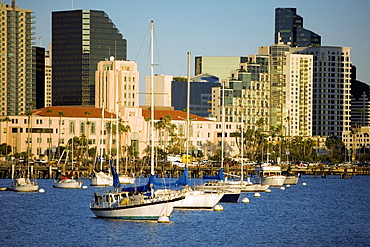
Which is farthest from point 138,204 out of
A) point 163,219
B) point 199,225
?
point 199,225

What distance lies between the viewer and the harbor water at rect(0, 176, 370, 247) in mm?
79250

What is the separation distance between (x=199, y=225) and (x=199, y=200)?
11.7 meters

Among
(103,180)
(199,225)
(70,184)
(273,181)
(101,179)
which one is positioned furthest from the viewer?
(273,181)

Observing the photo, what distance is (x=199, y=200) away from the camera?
100500 mm

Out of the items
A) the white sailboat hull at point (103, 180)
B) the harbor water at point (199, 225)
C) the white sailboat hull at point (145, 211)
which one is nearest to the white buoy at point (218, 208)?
the harbor water at point (199, 225)

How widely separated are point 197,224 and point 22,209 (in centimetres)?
3055

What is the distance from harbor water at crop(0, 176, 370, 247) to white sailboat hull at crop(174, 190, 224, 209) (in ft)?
2.99

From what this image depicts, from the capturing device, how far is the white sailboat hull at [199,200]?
328 ft

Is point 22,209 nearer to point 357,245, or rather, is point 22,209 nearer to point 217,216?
point 217,216

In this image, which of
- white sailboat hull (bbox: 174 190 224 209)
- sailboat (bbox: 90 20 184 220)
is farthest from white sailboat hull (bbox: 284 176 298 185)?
sailboat (bbox: 90 20 184 220)

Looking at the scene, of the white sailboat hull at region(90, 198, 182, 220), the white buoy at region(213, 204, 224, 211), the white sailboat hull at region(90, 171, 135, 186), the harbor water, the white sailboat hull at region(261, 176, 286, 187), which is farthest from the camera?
the white sailboat hull at region(261, 176, 286, 187)

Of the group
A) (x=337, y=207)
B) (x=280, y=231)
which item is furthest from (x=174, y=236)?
(x=337, y=207)

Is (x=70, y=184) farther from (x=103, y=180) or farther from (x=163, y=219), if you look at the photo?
(x=163, y=219)

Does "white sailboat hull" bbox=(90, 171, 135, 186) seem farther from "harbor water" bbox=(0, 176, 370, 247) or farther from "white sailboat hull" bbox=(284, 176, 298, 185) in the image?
"white sailboat hull" bbox=(284, 176, 298, 185)
